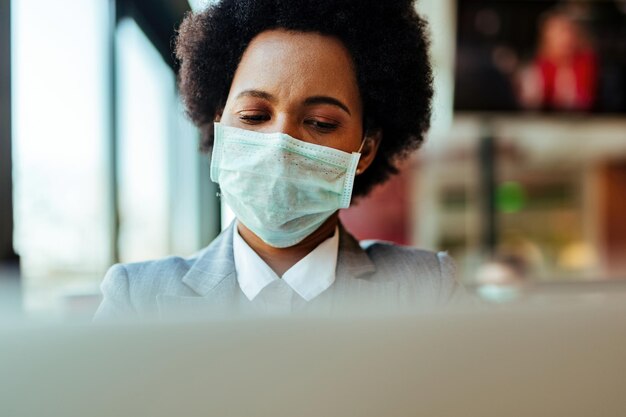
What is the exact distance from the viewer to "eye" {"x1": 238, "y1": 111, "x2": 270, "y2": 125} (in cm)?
52

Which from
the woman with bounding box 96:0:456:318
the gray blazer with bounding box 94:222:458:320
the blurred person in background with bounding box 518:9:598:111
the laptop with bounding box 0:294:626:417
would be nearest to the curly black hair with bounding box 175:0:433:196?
the woman with bounding box 96:0:456:318

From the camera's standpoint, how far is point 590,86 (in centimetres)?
354

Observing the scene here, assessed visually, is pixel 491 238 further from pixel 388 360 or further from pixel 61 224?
pixel 388 360

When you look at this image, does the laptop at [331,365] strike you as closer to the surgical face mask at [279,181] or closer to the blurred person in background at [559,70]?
the surgical face mask at [279,181]

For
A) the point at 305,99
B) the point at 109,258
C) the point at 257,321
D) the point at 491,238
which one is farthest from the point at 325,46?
the point at 491,238

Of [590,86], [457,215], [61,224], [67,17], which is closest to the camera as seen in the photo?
[67,17]

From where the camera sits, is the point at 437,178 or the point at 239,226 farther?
the point at 437,178

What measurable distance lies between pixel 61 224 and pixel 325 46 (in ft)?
1.57

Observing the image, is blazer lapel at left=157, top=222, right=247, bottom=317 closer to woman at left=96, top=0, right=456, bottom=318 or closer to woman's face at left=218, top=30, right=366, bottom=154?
woman at left=96, top=0, right=456, bottom=318

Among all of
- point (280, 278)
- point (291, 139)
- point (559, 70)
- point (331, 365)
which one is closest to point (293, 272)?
point (280, 278)

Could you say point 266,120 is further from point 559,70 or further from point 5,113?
point 559,70

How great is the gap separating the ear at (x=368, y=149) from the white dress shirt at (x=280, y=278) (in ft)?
0.29

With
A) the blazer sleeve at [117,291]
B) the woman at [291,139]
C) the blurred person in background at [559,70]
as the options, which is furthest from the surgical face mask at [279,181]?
the blurred person in background at [559,70]

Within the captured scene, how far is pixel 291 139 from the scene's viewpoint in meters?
0.52
